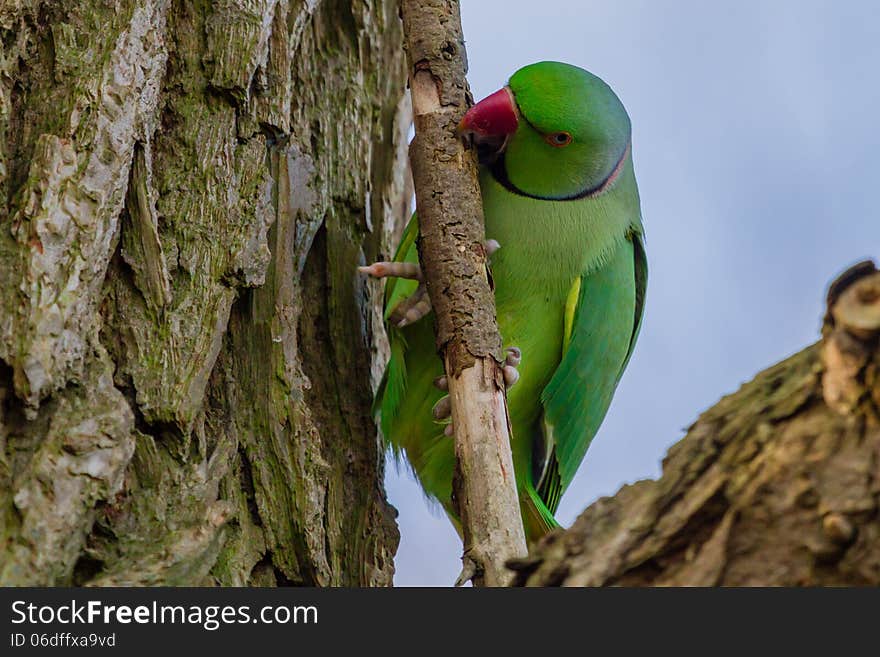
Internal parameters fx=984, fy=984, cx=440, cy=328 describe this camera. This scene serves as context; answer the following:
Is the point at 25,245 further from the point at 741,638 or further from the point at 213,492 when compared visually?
the point at 741,638

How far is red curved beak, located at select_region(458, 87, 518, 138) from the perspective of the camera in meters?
2.87

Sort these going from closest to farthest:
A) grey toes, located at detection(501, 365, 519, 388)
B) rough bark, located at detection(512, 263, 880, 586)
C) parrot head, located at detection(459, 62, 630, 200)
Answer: rough bark, located at detection(512, 263, 880, 586), grey toes, located at detection(501, 365, 519, 388), parrot head, located at detection(459, 62, 630, 200)

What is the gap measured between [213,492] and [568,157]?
63.6 inches

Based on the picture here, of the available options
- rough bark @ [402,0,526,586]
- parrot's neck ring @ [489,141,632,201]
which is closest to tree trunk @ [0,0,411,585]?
rough bark @ [402,0,526,586]

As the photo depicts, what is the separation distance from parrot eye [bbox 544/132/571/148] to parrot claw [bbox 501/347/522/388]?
67cm

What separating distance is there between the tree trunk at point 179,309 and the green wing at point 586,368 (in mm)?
617

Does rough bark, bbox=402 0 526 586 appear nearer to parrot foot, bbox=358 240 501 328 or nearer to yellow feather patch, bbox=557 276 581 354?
parrot foot, bbox=358 240 501 328

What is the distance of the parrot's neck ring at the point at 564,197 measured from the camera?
10.5 feet

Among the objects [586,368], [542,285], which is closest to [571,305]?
[542,285]

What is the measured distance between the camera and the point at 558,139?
10.4 feet

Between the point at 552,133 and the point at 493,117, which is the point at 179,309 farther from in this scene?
the point at 552,133

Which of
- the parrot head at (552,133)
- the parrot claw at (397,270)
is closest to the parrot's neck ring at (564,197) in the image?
the parrot head at (552,133)

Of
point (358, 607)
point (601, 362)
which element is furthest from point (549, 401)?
point (358, 607)

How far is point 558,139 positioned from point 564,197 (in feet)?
0.66
